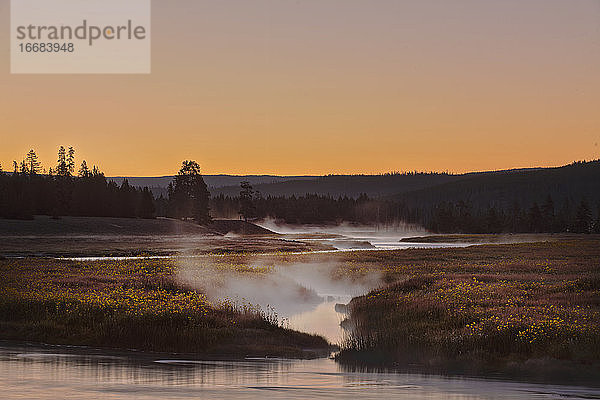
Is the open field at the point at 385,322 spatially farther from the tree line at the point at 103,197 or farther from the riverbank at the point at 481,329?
the tree line at the point at 103,197

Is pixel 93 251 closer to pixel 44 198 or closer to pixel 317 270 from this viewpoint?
pixel 317 270

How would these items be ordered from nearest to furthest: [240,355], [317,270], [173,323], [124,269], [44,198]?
1. [240,355]
2. [173,323]
3. [124,269]
4. [317,270]
5. [44,198]

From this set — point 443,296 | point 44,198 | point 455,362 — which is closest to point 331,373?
point 455,362

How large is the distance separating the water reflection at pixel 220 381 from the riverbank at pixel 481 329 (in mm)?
1830

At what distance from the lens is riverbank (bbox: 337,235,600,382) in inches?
1010

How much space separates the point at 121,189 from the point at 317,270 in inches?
4415

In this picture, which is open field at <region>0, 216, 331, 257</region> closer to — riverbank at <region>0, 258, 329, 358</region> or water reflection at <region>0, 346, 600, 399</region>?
riverbank at <region>0, 258, 329, 358</region>

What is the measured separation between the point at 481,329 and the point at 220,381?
10.1 m

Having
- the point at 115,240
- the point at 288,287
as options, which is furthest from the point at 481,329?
the point at 115,240

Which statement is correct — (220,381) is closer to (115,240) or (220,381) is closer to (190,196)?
(115,240)

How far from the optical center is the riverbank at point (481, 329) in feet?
84.2

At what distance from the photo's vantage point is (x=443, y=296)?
1459 inches

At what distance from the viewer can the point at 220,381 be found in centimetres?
2419

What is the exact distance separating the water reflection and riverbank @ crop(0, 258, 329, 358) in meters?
1.91
